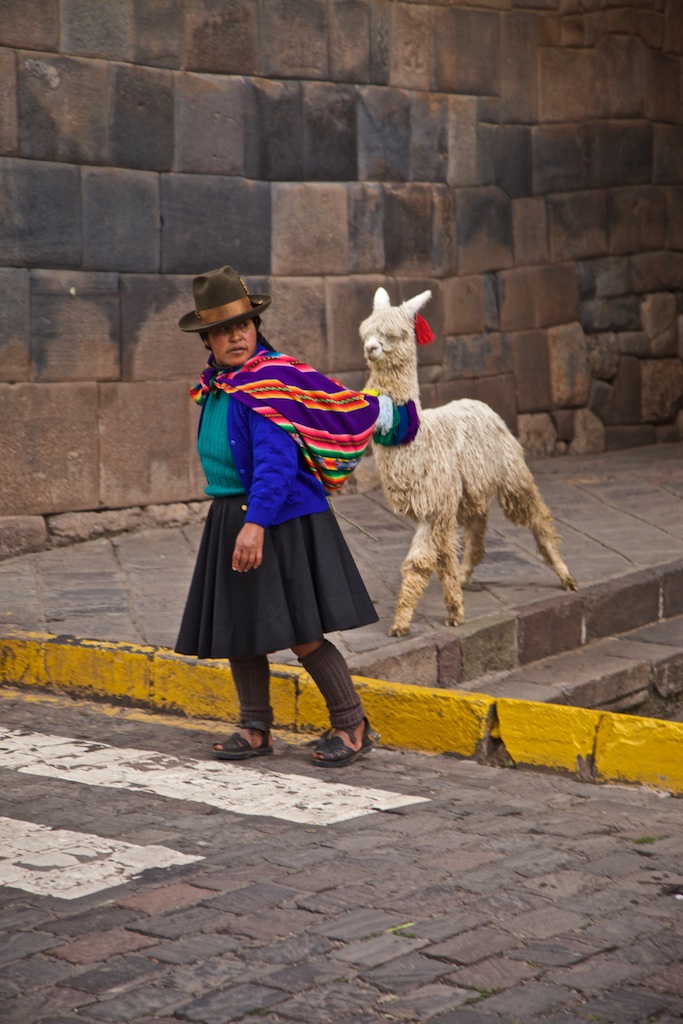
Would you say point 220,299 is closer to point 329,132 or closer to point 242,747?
point 242,747

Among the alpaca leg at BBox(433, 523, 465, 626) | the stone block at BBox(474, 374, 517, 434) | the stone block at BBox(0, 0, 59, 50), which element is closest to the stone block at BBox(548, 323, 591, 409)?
the stone block at BBox(474, 374, 517, 434)

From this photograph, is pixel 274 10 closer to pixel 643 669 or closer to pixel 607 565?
pixel 607 565

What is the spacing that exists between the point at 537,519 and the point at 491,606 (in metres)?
0.55

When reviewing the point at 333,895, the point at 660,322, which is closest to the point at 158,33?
the point at 660,322

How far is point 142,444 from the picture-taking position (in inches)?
374

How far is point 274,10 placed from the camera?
9953 millimetres

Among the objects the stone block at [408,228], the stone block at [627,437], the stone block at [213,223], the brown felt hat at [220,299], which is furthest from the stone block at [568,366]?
the brown felt hat at [220,299]

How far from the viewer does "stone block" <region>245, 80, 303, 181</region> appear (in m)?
9.91

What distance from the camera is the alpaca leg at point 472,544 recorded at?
771 cm

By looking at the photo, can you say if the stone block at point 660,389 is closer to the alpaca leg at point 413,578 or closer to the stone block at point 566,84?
the stone block at point 566,84

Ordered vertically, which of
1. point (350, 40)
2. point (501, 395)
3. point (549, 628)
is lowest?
point (549, 628)

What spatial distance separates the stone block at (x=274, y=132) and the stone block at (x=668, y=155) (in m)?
4.53

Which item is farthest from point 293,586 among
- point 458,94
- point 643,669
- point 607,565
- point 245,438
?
point 458,94

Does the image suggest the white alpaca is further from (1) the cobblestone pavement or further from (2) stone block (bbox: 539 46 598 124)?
(2) stone block (bbox: 539 46 598 124)
